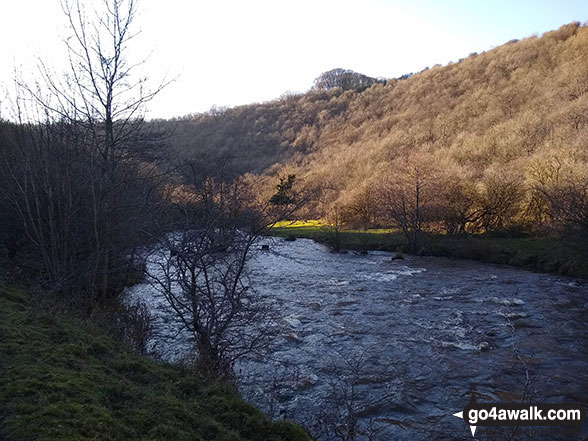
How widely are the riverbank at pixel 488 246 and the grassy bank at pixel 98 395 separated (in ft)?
24.0

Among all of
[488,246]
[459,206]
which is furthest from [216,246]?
[459,206]

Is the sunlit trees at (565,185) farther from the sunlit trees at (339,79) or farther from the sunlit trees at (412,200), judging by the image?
the sunlit trees at (339,79)

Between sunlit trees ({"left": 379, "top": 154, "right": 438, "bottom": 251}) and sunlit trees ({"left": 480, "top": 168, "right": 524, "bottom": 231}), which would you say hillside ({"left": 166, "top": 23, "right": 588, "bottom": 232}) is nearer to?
sunlit trees ({"left": 480, "top": 168, "right": 524, "bottom": 231})

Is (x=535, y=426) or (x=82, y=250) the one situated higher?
(x=82, y=250)

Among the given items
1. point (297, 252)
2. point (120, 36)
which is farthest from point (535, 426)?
point (297, 252)

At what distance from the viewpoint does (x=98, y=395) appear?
5199 millimetres

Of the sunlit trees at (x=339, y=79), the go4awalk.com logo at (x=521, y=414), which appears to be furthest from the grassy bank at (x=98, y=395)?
the sunlit trees at (x=339, y=79)

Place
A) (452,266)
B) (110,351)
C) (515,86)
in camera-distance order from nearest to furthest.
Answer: (110,351), (452,266), (515,86)

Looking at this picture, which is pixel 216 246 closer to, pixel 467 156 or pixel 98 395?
pixel 98 395

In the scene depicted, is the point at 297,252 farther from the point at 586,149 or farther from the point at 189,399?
the point at 189,399

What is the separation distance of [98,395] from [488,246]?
945 inches

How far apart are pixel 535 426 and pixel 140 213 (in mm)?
9876

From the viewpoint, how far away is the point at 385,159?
182ft

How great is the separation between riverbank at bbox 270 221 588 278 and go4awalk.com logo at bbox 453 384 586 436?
776 centimetres
